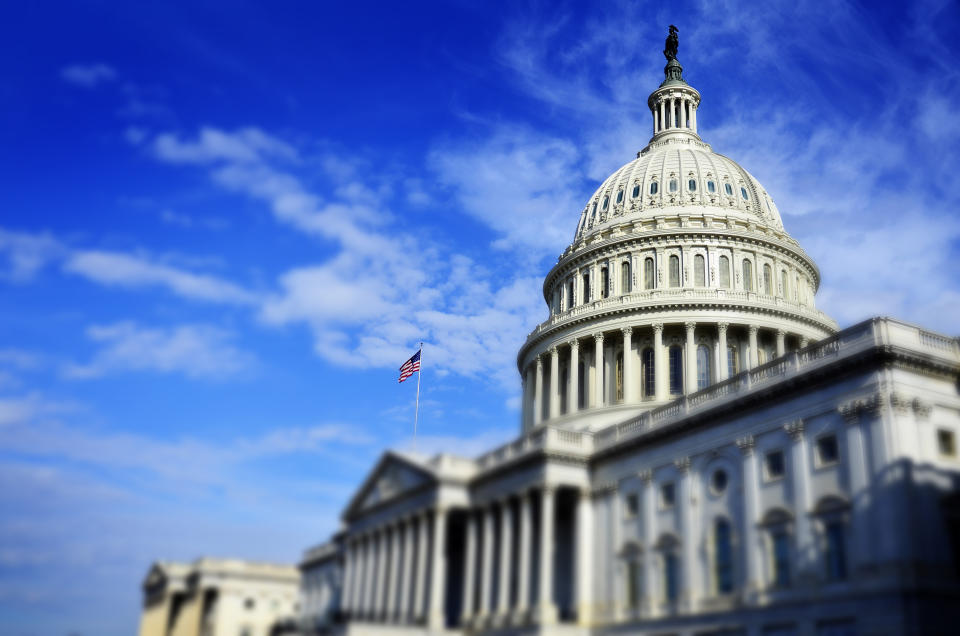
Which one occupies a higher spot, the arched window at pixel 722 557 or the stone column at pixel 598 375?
the stone column at pixel 598 375

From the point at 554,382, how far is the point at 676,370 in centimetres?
1024

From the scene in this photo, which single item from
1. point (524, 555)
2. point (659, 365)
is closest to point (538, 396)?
point (659, 365)

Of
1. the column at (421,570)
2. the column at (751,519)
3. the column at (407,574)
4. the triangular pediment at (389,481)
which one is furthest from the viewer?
the triangular pediment at (389,481)

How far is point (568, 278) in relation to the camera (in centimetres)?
8606

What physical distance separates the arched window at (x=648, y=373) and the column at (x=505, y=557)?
20618 mm

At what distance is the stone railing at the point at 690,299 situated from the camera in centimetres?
7450

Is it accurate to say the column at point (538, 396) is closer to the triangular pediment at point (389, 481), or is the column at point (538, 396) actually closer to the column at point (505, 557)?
the triangular pediment at point (389, 481)

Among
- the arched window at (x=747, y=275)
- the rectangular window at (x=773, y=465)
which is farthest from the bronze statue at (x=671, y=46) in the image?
the rectangular window at (x=773, y=465)

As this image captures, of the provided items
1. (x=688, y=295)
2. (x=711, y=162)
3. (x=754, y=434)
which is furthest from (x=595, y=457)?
(x=711, y=162)

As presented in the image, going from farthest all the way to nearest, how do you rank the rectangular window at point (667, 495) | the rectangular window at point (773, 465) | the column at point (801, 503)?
the rectangular window at point (667, 495) < the rectangular window at point (773, 465) < the column at point (801, 503)

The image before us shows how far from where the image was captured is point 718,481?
48969 mm

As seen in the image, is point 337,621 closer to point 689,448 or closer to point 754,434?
point 689,448

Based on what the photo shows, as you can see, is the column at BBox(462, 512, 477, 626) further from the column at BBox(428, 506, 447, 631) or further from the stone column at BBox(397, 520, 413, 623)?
the stone column at BBox(397, 520, 413, 623)

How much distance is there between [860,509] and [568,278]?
47.4 meters
